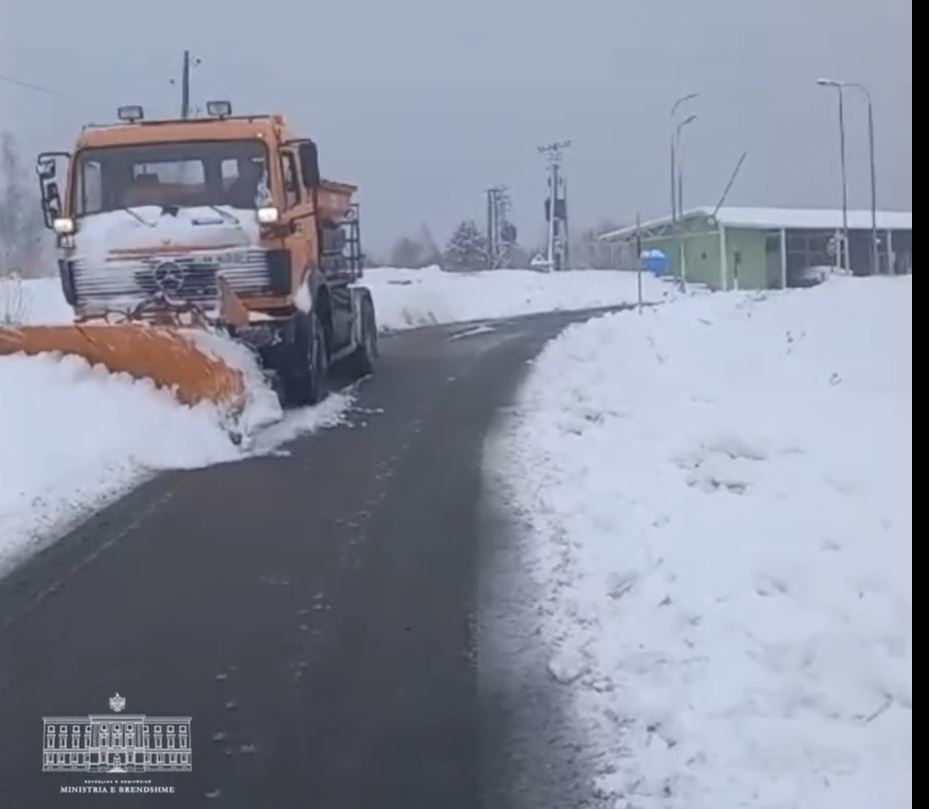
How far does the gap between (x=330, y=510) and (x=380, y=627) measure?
7.04 ft

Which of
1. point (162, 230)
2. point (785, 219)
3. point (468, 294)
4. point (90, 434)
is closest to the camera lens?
point (785, 219)

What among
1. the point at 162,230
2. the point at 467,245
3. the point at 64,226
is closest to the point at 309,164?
the point at 162,230

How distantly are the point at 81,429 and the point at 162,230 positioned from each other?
1910 mm

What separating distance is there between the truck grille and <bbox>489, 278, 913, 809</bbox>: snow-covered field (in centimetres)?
281

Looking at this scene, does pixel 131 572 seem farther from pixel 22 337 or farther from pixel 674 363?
pixel 674 363

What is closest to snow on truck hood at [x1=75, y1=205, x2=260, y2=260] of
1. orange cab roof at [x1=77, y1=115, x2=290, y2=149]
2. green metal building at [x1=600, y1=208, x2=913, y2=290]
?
orange cab roof at [x1=77, y1=115, x2=290, y2=149]

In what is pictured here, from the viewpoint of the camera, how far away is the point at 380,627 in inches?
209

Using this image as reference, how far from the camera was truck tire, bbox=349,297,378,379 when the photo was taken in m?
14.5

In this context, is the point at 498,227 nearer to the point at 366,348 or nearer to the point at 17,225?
the point at 17,225

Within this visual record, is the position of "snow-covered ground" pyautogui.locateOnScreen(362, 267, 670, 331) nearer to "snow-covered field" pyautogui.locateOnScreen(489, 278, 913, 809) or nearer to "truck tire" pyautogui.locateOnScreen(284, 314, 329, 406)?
"truck tire" pyautogui.locateOnScreen(284, 314, 329, 406)

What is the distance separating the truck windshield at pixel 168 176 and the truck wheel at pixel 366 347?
3752mm

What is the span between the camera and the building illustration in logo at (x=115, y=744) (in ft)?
12.6

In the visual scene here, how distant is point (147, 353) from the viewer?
9.95 meters
